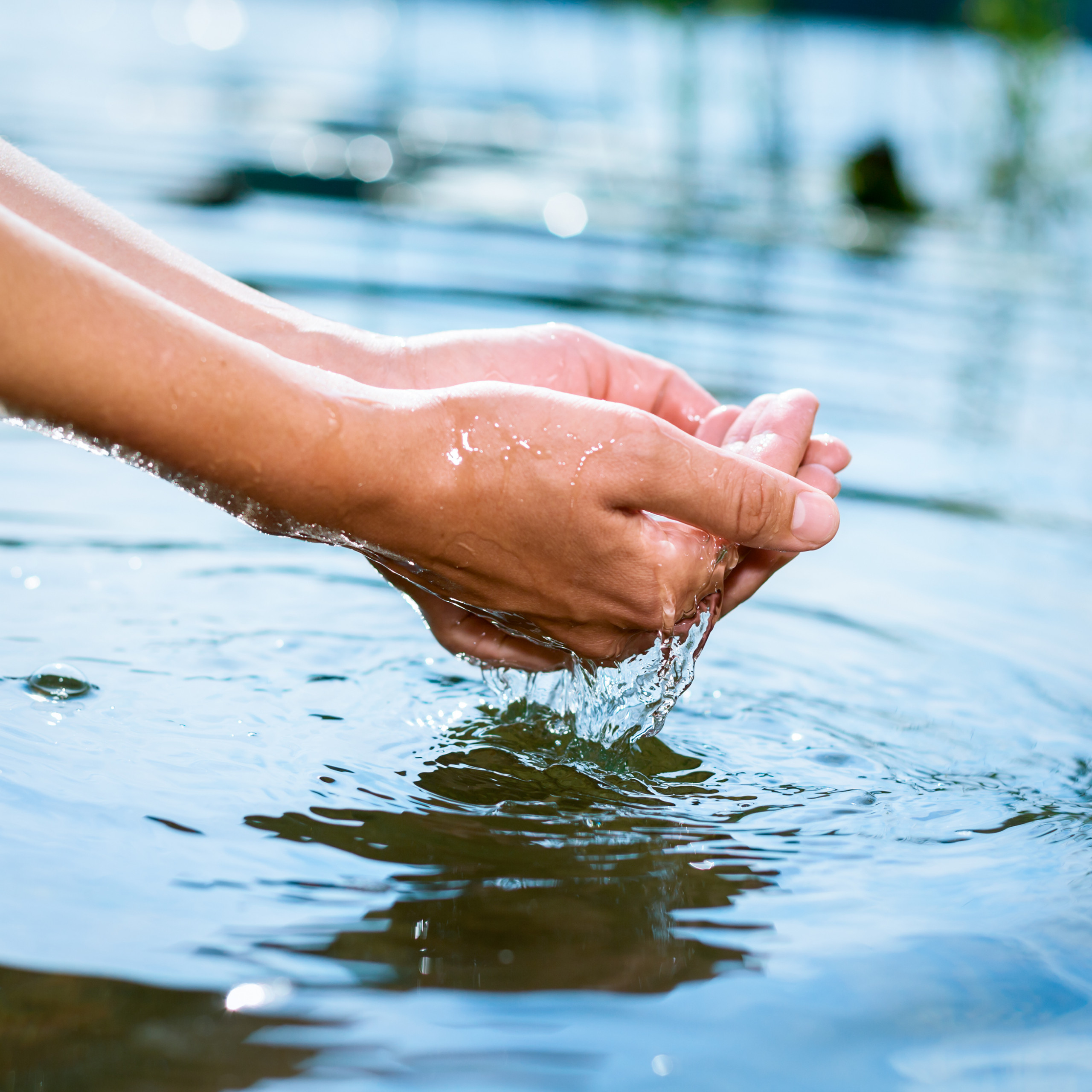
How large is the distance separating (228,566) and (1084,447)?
3390 mm

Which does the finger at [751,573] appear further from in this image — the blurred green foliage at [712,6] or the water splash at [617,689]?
the blurred green foliage at [712,6]

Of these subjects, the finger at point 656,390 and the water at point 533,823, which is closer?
the water at point 533,823

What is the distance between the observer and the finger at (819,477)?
234 centimetres

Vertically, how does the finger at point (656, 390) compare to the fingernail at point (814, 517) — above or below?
above

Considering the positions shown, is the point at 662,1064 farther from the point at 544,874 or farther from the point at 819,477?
the point at 819,477

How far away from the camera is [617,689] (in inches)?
93.5

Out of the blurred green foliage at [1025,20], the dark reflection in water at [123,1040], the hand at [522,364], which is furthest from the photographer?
the blurred green foliage at [1025,20]

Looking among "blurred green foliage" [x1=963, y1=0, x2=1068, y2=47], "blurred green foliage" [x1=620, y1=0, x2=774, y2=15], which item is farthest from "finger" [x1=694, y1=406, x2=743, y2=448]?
"blurred green foliage" [x1=620, y1=0, x2=774, y2=15]

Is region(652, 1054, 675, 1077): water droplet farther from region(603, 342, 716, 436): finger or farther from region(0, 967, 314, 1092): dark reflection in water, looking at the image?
region(603, 342, 716, 436): finger

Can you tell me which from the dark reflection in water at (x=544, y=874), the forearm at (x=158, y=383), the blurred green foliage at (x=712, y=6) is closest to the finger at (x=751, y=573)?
the dark reflection in water at (x=544, y=874)

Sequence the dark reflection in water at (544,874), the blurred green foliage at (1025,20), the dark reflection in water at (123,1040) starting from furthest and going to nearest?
the blurred green foliage at (1025,20) < the dark reflection in water at (544,874) < the dark reflection in water at (123,1040)

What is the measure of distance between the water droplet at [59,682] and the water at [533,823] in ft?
0.11

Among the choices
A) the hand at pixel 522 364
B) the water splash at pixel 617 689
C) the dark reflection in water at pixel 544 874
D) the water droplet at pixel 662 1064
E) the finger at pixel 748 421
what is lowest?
the water droplet at pixel 662 1064

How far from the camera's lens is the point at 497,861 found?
5.90ft
